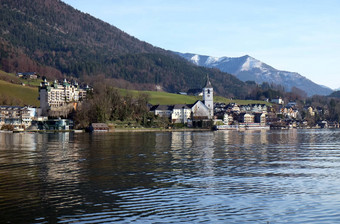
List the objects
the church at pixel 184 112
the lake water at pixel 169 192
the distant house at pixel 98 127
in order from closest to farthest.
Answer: the lake water at pixel 169 192
the distant house at pixel 98 127
the church at pixel 184 112

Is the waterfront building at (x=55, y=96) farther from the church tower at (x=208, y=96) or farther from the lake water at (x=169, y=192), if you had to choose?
the lake water at (x=169, y=192)

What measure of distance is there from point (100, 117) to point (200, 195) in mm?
110506

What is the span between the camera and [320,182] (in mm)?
25641

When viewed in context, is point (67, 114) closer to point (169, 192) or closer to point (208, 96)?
point (208, 96)

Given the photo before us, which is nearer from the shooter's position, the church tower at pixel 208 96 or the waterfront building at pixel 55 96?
the waterfront building at pixel 55 96

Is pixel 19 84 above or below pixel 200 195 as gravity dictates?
above

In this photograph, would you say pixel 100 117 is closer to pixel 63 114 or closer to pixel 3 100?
pixel 63 114

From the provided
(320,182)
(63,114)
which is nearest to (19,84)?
(63,114)

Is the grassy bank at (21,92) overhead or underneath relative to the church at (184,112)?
overhead

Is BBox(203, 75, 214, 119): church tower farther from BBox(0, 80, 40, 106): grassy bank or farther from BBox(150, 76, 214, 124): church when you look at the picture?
BBox(0, 80, 40, 106): grassy bank

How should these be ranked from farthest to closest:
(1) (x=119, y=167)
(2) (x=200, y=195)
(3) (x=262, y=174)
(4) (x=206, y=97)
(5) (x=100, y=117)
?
(4) (x=206, y=97) < (5) (x=100, y=117) < (1) (x=119, y=167) < (3) (x=262, y=174) < (2) (x=200, y=195)

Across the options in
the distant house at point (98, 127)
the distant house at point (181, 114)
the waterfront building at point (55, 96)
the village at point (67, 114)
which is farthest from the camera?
the distant house at point (181, 114)

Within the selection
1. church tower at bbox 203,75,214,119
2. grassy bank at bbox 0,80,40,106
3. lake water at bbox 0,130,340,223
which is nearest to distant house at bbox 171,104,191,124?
church tower at bbox 203,75,214,119

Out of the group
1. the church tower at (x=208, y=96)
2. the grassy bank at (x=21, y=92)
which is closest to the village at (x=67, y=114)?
the church tower at (x=208, y=96)
